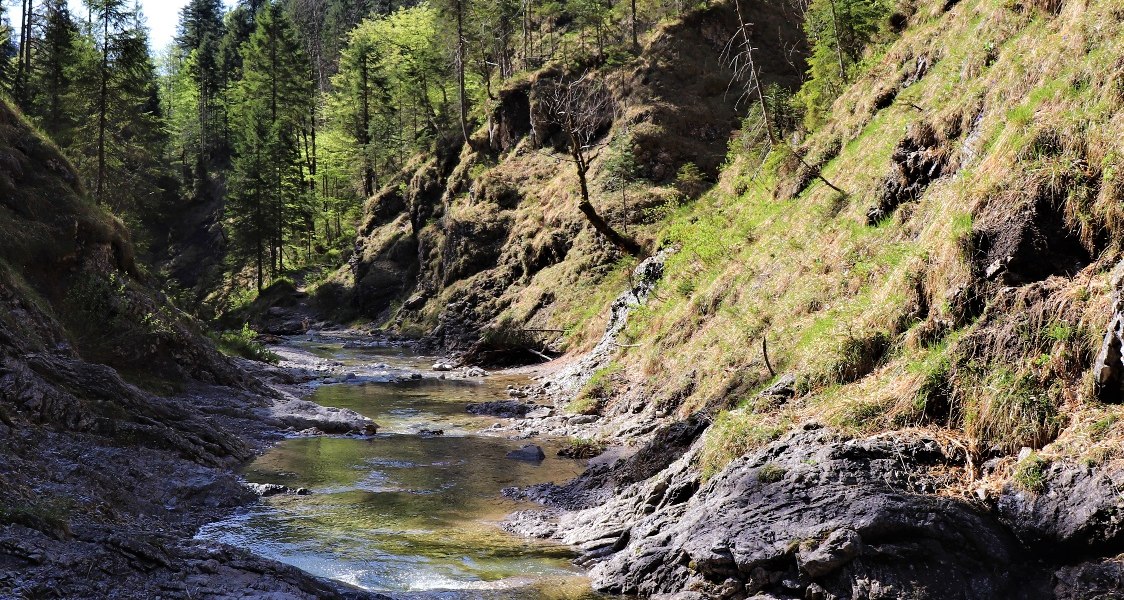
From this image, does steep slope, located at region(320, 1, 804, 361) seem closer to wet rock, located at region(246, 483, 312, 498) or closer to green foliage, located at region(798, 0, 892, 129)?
green foliage, located at region(798, 0, 892, 129)

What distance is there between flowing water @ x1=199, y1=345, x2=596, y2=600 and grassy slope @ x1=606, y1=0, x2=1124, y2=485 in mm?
2689

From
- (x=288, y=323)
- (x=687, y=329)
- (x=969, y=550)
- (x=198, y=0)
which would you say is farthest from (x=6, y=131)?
(x=198, y=0)

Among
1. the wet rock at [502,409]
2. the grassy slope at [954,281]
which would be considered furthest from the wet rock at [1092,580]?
the wet rock at [502,409]

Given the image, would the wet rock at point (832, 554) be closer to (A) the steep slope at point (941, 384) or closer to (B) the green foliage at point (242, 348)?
(A) the steep slope at point (941, 384)

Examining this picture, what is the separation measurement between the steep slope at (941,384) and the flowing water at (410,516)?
1.01 metres

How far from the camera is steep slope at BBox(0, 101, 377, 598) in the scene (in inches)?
250

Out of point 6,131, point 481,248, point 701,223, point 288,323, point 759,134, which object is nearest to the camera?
point 6,131

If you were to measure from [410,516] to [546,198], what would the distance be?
2837 centimetres

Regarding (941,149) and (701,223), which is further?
(701,223)

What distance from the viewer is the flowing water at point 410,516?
8.34 meters

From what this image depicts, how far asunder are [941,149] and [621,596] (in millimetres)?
8867

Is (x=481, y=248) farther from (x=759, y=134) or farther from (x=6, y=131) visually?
(x=6, y=131)

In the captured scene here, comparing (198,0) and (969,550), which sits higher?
(198,0)

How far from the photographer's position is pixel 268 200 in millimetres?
54875
